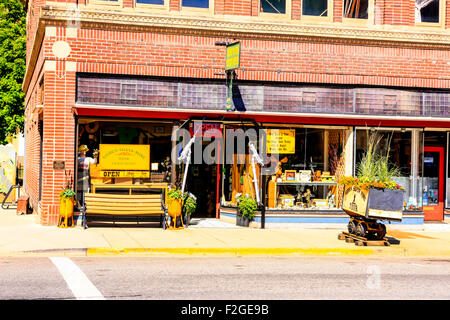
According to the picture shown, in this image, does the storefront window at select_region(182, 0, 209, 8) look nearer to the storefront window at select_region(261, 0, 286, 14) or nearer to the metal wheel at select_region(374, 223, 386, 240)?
the storefront window at select_region(261, 0, 286, 14)

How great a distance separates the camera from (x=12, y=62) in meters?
35.0

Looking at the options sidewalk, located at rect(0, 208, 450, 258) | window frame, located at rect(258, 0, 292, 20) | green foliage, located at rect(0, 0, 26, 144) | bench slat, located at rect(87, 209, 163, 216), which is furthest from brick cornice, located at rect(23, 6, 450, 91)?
green foliage, located at rect(0, 0, 26, 144)

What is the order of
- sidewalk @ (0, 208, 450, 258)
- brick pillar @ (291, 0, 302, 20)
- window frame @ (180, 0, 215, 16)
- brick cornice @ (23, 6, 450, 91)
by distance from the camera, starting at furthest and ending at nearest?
brick pillar @ (291, 0, 302, 20)
window frame @ (180, 0, 215, 16)
brick cornice @ (23, 6, 450, 91)
sidewalk @ (0, 208, 450, 258)

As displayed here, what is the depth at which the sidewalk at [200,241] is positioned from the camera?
38.5ft

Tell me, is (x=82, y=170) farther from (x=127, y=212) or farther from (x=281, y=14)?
(x=281, y=14)

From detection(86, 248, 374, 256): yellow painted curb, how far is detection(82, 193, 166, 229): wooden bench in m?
3.21

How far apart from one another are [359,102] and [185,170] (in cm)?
548

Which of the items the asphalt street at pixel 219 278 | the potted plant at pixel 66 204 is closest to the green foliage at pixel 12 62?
the potted plant at pixel 66 204

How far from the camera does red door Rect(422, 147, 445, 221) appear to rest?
1830 cm

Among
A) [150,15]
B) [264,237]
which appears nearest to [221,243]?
[264,237]

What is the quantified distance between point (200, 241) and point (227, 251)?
1052 mm

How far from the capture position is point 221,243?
1273 cm

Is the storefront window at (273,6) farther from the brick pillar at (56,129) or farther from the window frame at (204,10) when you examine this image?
the brick pillar at (56,129)

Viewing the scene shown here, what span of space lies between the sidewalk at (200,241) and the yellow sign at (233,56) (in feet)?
14.3
